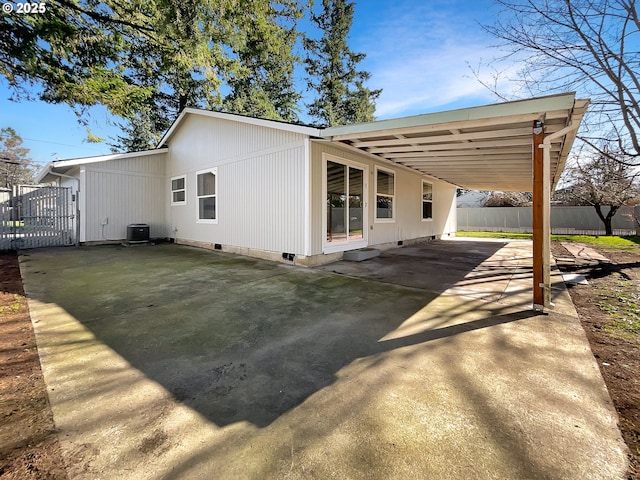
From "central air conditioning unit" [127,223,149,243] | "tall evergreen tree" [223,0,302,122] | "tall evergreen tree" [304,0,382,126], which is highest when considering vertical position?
"tall evergreen tree" [304,0,382,126]

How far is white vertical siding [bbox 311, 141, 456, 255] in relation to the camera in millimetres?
6504

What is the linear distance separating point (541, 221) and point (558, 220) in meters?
20.7

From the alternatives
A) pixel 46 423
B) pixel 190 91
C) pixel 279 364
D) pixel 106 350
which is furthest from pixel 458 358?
pixel 190 91

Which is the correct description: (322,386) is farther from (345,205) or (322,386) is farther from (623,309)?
(345,205)

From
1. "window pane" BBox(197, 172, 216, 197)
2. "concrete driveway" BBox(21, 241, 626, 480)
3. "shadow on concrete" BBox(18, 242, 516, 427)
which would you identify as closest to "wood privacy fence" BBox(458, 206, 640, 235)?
"shadow on concrete" BBox(18, 242, 516, 427)

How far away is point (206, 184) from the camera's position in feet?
31.3

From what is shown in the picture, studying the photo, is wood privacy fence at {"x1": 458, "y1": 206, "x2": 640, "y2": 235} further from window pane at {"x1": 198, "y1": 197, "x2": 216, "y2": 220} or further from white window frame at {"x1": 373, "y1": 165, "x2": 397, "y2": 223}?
window pane at {"x1": 198, "y1": 197, "x2": 216, "y2": 220}

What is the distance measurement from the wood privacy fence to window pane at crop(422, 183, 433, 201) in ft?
40.3

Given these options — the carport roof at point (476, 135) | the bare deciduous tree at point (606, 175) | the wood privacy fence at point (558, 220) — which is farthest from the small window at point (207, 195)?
the wood privacy fence at point (558, 220)

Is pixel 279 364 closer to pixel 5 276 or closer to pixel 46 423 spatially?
pixel 46 423

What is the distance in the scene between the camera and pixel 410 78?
884 centimetres

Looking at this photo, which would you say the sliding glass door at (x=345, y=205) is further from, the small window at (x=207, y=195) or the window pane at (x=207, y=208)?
the window pane at (x=207, y=208)

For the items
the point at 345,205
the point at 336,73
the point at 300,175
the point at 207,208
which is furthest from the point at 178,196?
the point at 336,73

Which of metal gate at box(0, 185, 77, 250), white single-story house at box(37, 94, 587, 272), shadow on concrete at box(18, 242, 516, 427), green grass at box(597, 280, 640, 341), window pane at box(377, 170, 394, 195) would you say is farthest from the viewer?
window pane at box(377, 170, 394, 195)
